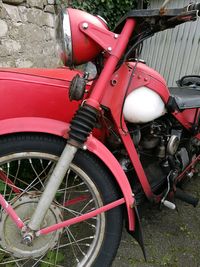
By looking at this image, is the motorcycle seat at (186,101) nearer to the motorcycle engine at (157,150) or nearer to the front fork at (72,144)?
the motorcycle engine at (157,150)

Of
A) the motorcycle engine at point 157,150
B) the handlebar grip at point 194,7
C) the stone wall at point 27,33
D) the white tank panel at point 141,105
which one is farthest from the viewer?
the stone wall at point 27,33

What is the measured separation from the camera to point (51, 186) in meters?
1.22

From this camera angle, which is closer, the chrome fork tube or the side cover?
the chrome fork tube

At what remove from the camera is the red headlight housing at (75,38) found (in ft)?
4.05

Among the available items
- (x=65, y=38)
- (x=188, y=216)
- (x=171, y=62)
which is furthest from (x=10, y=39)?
(x=171, y=62)

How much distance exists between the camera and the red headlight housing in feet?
4.05

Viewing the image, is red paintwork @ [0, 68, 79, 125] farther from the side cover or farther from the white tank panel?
the white tank panel

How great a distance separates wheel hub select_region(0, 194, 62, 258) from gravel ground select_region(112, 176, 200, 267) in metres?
0.51

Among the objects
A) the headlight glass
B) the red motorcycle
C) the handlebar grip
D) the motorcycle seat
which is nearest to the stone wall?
the red motorcycle

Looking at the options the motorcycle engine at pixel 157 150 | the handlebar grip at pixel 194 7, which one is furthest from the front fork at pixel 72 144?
the handlebar grip at pixel 194 7

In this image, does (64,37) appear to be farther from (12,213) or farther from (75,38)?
(12,213)

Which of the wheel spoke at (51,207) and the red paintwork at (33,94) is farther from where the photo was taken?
the red paintwork at (33,94)

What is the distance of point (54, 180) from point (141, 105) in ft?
1.80

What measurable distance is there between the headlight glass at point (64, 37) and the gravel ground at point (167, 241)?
1.21 m
